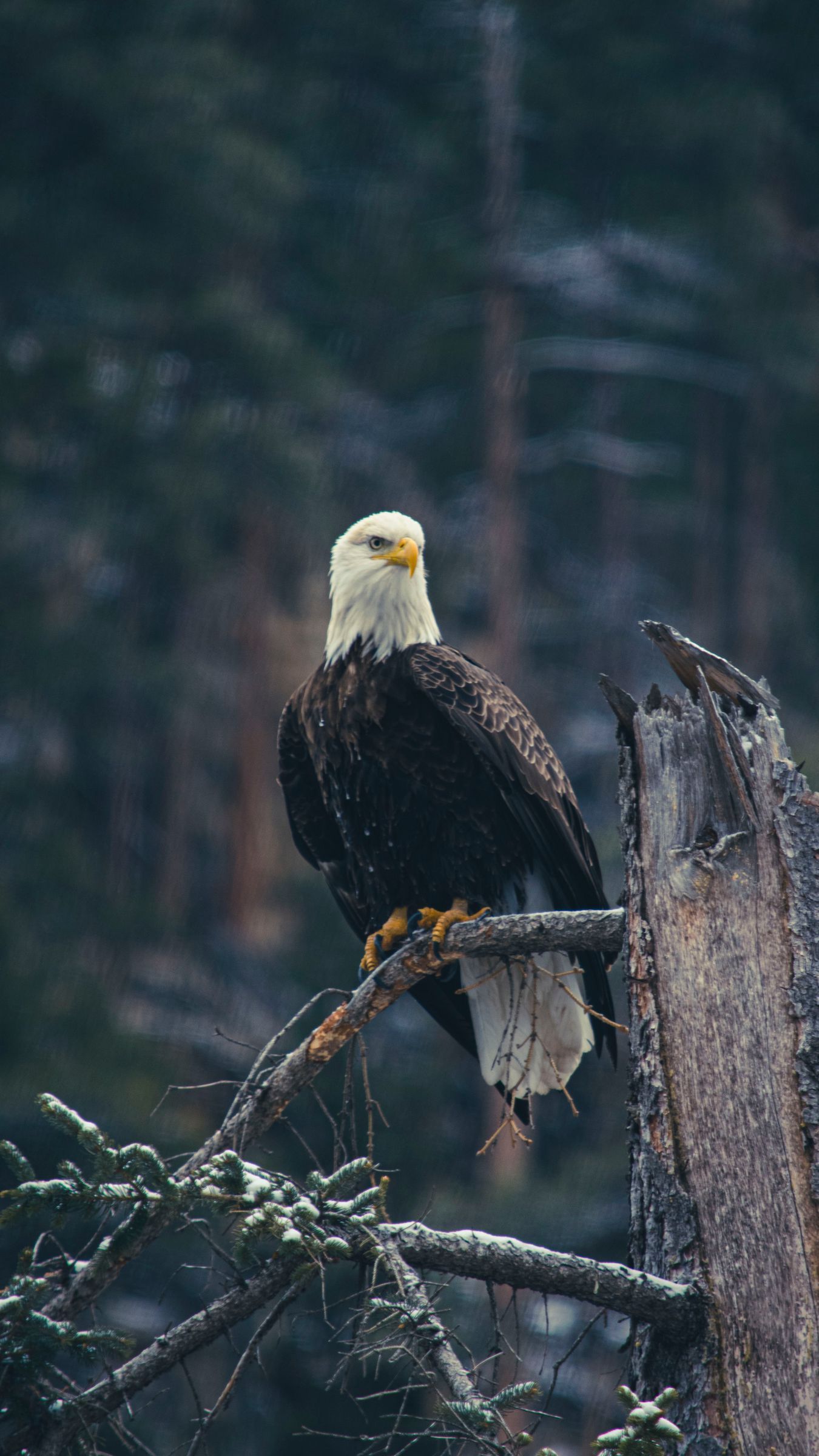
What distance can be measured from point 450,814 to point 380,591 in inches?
31.7

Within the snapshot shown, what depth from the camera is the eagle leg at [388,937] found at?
153 inches

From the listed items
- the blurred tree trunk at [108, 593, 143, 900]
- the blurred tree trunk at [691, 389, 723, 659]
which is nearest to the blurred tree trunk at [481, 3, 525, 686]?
the blurred tree trunk at [691, 389, 723, 659]

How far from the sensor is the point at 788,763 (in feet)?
7.64

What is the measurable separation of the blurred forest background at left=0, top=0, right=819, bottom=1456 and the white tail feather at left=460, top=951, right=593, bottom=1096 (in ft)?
17.4

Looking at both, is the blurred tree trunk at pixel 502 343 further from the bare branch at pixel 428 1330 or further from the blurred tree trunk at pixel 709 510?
the bare branch at pixel 428 1330

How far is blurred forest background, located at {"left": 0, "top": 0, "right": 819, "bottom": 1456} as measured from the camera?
10.7 meters

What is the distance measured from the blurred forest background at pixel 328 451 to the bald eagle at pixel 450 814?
5.35 m

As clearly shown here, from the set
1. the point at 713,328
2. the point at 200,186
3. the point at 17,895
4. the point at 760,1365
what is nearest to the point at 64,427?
the point at 200,186

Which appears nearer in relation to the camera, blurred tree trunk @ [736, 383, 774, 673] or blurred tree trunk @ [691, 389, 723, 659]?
blurred tree trunk @ [736, 383, 774, 673]

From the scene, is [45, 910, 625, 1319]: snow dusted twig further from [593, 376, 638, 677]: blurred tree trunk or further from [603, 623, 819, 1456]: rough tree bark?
[593, 376, 638, 677]: blurred tree trunk

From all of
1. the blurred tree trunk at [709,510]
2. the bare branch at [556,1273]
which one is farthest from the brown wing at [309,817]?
the blurred tree trunk at [709,510]

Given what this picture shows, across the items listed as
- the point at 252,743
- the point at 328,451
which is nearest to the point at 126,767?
the point at 252,743

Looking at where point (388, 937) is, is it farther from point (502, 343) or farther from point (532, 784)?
point (502, 343)

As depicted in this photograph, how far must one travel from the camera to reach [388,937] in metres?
3.96
